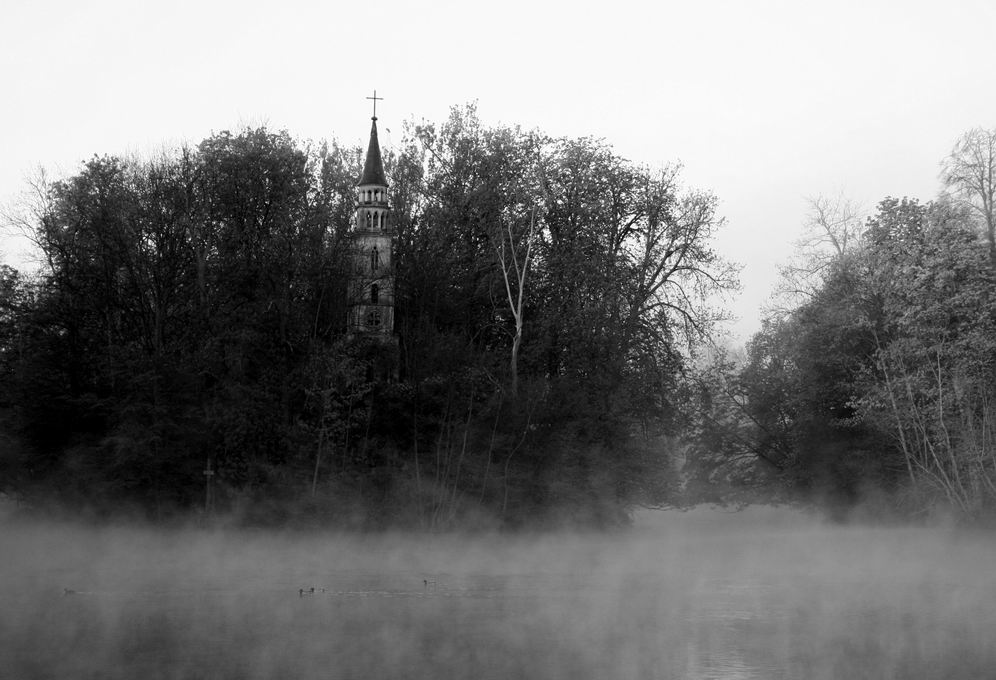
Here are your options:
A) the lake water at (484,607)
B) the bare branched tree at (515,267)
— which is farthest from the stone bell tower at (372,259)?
the lake water at (484,607)

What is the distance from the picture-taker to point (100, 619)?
1059 inches

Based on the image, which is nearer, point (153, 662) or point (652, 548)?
point (153, 662)

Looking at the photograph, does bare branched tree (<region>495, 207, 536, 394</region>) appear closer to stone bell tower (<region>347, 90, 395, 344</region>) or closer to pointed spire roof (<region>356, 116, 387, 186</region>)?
stone bell tower (<region>347, 90, 395, 344</region>)

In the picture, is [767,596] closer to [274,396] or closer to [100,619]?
[100,619]

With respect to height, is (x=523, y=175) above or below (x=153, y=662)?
above

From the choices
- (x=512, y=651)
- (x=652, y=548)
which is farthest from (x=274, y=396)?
(x=512, y=651)

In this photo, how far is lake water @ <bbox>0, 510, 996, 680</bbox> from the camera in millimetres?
21812

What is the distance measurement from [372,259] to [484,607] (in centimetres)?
3473

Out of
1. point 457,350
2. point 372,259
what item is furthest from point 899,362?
point 372,259

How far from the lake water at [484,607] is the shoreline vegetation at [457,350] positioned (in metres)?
2.89

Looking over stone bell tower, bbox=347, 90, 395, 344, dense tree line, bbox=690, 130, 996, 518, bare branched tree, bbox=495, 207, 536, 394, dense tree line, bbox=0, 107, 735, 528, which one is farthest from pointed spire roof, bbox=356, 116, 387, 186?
dense tree line, bbox=690, 130, 996, 518

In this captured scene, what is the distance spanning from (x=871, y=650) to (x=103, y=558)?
27.8 metres

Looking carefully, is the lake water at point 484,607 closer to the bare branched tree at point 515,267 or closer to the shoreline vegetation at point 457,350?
the shoreline vegetation at point 457,350

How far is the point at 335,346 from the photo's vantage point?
175ft
